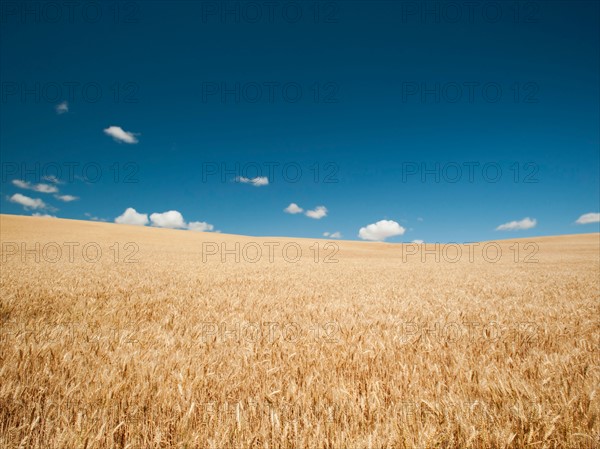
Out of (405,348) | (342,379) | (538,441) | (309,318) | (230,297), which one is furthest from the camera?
(230,297)

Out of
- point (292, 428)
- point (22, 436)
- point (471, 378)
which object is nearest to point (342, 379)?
point (292, 428)

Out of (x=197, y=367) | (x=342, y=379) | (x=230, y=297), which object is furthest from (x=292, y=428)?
(x=230, y=297)

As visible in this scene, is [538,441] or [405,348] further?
[405,348]

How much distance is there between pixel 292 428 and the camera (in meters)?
2.01

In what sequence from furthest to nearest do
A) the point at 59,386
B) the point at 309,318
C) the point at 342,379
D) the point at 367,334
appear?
the point at 309,318 → the point at 367,334 → the point at 342,379 → the point at 59,386

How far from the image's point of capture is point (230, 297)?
23.1 ft

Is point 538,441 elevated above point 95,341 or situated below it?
below

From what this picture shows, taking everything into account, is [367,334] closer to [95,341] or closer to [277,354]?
[277,354]

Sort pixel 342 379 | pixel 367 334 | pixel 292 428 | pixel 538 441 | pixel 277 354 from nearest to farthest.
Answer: pixel 538 441 < pixel 292 428 < pixel 342 379 < pixel 277 354 < pixel 367 334

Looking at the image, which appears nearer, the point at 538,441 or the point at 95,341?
the point at 538,441

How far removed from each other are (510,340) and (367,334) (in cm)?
214

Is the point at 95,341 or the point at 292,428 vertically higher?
the point at 95,341

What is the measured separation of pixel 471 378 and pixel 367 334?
1519mm

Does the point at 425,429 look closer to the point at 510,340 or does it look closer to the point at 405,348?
the point at 405,348
